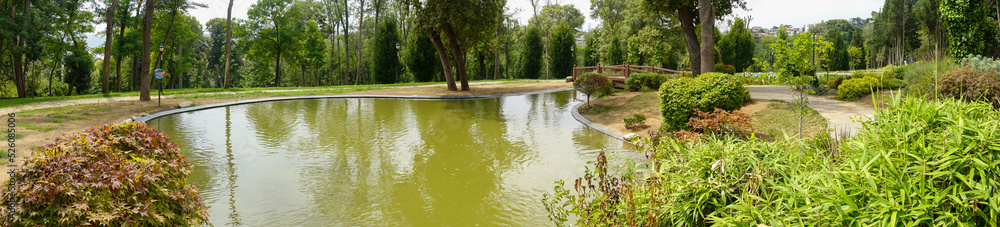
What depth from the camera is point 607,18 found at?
4400 centimetres

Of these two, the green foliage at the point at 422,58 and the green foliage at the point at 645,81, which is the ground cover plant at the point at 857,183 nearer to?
the green foliage at the point at 645,81

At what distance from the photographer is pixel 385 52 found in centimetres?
3244

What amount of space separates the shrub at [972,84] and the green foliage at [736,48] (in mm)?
27735

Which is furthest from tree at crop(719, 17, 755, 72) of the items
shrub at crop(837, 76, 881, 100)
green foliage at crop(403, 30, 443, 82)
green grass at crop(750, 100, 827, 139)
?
green grass at crop(750, 100, 827, 139)

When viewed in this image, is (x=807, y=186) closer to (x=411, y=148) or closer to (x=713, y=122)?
(x=713, y=122)

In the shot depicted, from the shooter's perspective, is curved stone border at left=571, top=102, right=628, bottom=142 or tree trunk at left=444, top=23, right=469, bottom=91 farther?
tree trunk at left=444, top=23, right=469, bottom=91

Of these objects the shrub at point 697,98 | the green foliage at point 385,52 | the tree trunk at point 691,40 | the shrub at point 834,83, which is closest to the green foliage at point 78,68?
the green foliage at point 385,52

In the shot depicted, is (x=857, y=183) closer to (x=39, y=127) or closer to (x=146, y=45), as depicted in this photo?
(x=39, y=127)

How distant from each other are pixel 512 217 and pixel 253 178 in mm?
3728

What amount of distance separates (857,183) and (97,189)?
4671mm

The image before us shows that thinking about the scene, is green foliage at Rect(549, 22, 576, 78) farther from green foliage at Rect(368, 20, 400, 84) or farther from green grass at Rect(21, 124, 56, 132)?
green grass at Rect(21, 124, 56, 132)

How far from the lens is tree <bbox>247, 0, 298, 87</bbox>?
3222 centimetres

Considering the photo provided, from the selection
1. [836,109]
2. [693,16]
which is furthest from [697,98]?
[693,16]

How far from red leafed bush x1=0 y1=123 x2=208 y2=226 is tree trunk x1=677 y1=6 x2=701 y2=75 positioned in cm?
1693
